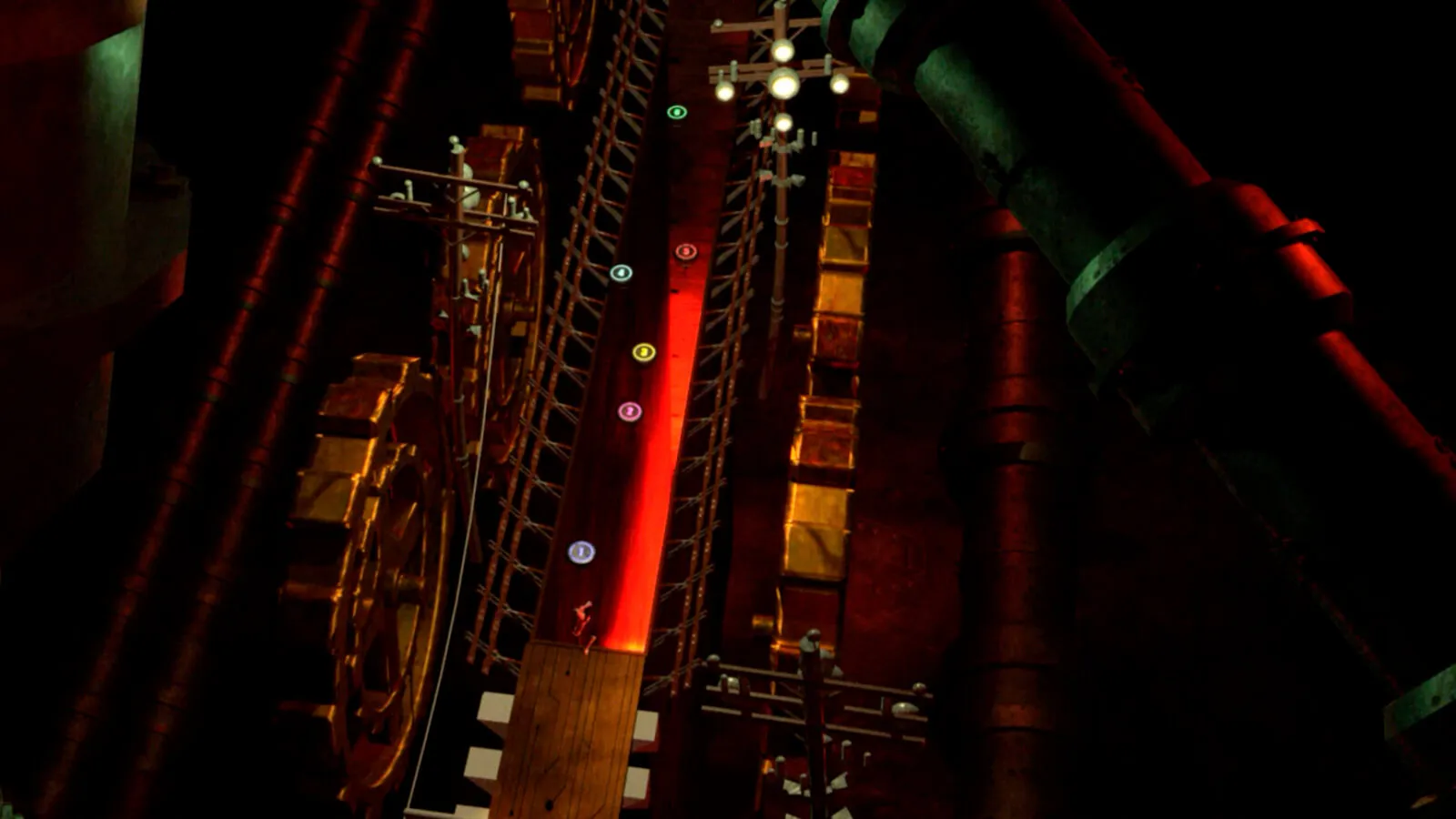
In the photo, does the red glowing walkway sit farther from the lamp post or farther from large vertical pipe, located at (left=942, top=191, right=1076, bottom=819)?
large vertical pipe, located at (left=942, top=191, right=1076, bottom=819)

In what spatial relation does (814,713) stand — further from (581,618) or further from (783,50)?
(783,50)

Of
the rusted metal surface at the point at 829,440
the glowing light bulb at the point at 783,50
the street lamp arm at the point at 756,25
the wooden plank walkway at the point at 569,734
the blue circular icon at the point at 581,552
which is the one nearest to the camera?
the wooden plank walkway at the point at 569,734

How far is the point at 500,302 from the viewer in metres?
7.30

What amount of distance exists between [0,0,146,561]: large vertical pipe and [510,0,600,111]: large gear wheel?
4.59 meters

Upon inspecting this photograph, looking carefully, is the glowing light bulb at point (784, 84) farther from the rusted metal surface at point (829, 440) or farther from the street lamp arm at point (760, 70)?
the rusted metal surface at point (829, 440)

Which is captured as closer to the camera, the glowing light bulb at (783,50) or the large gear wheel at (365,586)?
the large gear wheel at (365,586)

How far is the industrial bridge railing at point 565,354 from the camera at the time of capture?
22.0ft

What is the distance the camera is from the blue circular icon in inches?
270

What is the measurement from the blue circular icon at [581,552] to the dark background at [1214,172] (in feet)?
5.35

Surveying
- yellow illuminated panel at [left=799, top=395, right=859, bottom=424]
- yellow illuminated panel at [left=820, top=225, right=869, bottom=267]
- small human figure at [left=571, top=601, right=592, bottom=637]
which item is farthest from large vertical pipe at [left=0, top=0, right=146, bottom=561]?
yellow illuminated panel at [left=820, top=225, right=869, bottom=267]

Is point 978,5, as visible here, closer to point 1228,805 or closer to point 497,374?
point 497,374

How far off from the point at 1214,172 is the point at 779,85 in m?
3.98

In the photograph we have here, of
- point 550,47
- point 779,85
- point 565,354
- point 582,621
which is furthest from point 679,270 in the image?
point 582,621

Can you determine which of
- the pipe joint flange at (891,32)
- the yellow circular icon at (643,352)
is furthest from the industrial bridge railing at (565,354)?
the pipe joint flange at (891,32)
